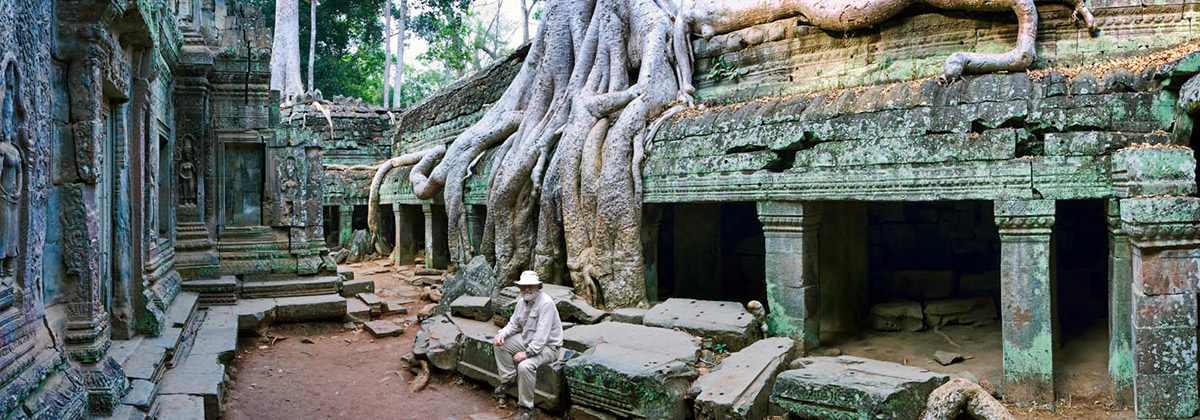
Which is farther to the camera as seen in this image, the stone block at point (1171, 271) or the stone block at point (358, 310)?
the stone block at point (358, 310)

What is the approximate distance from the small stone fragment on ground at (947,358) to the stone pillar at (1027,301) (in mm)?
796

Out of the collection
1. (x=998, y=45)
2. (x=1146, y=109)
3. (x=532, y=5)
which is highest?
(x=532, y=5)

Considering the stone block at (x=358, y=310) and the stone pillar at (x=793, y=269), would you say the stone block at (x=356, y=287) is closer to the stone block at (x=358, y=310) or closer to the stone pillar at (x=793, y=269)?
the stone block at (x=358, y=310)

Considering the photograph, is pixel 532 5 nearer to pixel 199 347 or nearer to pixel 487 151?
pixel 487 151

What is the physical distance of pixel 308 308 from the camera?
27.8 feet

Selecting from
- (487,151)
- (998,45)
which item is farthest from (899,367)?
(487,151)

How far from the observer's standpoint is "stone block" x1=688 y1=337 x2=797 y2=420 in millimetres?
4934

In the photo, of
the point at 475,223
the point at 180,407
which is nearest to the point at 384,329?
the point at 475,223

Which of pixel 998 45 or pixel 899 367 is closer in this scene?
pixel 899 367

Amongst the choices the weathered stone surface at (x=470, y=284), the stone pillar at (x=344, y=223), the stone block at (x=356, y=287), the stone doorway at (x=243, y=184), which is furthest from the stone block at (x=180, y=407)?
the stone pillar at (x=344, y=223)

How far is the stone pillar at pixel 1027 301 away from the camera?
5.52 metres

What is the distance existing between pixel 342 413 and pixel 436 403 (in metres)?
0.74

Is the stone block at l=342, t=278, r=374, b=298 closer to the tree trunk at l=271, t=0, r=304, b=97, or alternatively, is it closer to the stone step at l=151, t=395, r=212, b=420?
the stone step at l=151, t=395, r=212, b=420

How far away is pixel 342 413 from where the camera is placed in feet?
19.4
